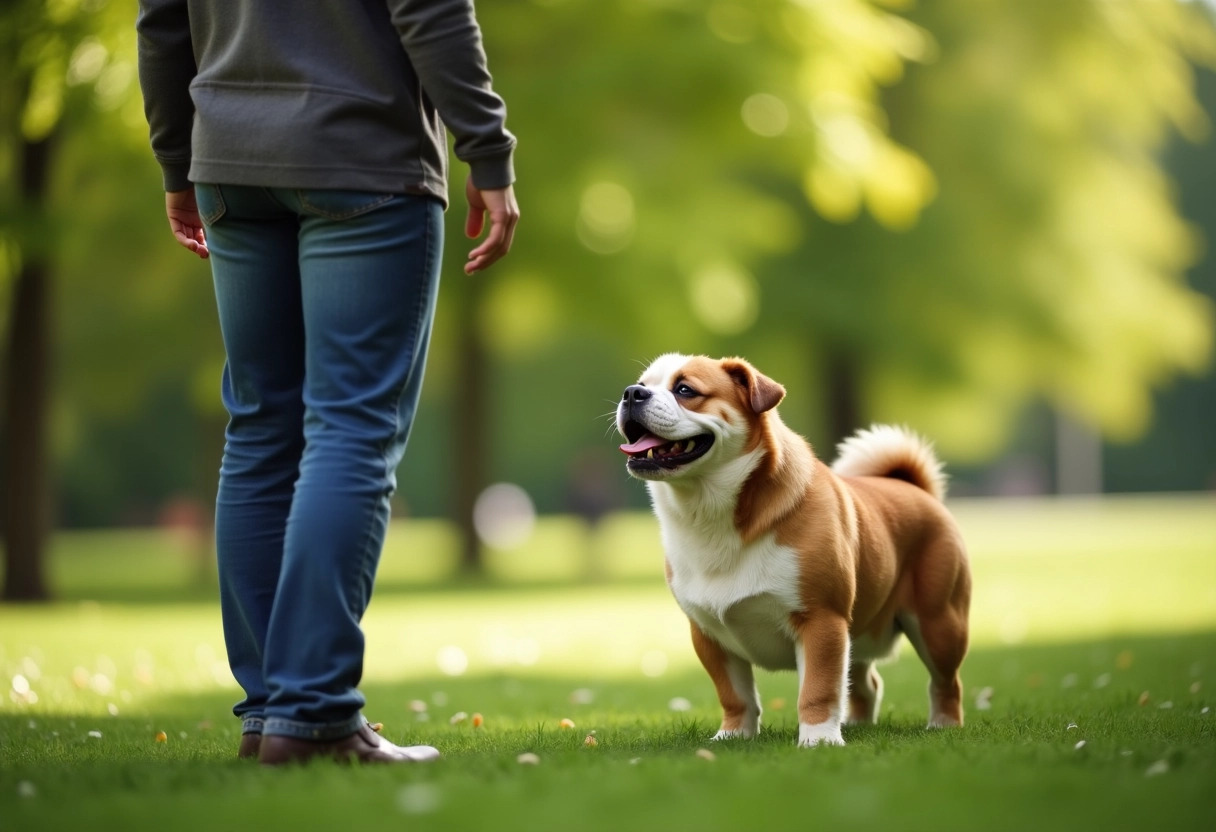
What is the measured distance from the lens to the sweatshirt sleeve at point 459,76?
3160 mm

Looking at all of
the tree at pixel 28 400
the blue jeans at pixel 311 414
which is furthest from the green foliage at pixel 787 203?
the blue jeans at pixel 311 414

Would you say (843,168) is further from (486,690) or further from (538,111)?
(486,690)

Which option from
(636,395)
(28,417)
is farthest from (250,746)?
(28,417)

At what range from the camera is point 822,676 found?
381 centimetres

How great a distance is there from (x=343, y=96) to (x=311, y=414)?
0.75 metres

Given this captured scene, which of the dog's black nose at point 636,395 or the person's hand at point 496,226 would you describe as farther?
the dog's black nose at point 636,395

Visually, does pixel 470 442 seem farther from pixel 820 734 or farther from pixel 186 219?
pixel 820 734

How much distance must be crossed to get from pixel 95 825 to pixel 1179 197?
127 feet

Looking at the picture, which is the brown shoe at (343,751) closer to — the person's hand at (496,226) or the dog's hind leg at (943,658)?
the person's hand at (496,226)

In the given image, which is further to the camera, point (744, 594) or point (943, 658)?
point (943, 658)

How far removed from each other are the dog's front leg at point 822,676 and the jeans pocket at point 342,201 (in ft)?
5.58

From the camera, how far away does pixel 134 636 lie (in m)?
8.74

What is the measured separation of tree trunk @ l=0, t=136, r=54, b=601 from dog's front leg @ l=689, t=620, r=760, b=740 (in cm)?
930

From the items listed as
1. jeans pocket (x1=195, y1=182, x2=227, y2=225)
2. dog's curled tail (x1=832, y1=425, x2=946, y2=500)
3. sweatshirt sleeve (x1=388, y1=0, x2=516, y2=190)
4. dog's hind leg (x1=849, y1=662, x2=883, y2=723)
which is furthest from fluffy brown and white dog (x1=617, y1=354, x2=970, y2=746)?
jeans pocket (x1=195, y1=182, x2=227, y2=225)
